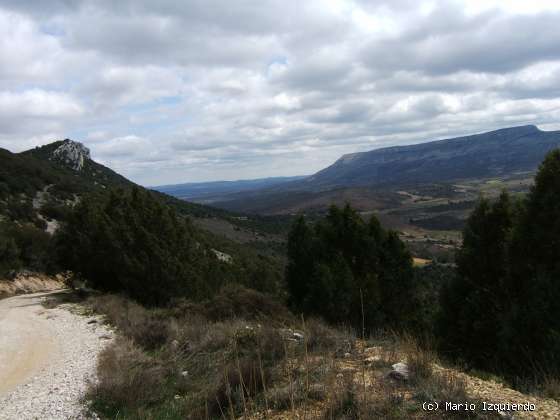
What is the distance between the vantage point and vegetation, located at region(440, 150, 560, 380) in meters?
11.0

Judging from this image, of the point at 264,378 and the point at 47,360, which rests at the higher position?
the point at 264,378

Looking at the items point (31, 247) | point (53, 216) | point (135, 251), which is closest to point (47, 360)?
point (135, 251)

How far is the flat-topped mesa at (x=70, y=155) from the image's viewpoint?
360ft

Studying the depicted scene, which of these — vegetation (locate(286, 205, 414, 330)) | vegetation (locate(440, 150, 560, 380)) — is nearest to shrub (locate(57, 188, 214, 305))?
vegetation (locate(286, 205, 414, 330))

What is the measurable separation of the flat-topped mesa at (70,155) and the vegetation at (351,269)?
322ft

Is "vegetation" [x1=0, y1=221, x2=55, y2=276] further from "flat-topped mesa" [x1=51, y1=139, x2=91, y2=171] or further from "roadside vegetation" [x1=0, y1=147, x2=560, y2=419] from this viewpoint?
"flat-topped mesa" [x1=51, y1=139, x2=91, y2=171]

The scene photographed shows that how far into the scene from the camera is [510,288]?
13.9 meters

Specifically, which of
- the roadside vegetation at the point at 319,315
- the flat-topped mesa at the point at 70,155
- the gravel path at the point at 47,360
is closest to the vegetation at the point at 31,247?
the roadside vegetation at the point at 319,315

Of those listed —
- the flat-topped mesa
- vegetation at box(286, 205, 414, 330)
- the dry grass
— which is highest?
the flat-topped mesa

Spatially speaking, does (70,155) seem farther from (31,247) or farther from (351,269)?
(351,269)

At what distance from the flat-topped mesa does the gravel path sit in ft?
331

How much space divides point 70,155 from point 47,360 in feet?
383

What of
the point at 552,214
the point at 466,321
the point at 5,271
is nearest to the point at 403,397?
the point at 552,214

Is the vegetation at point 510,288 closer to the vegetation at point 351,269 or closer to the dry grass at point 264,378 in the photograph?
the dry grass at point 264,378
